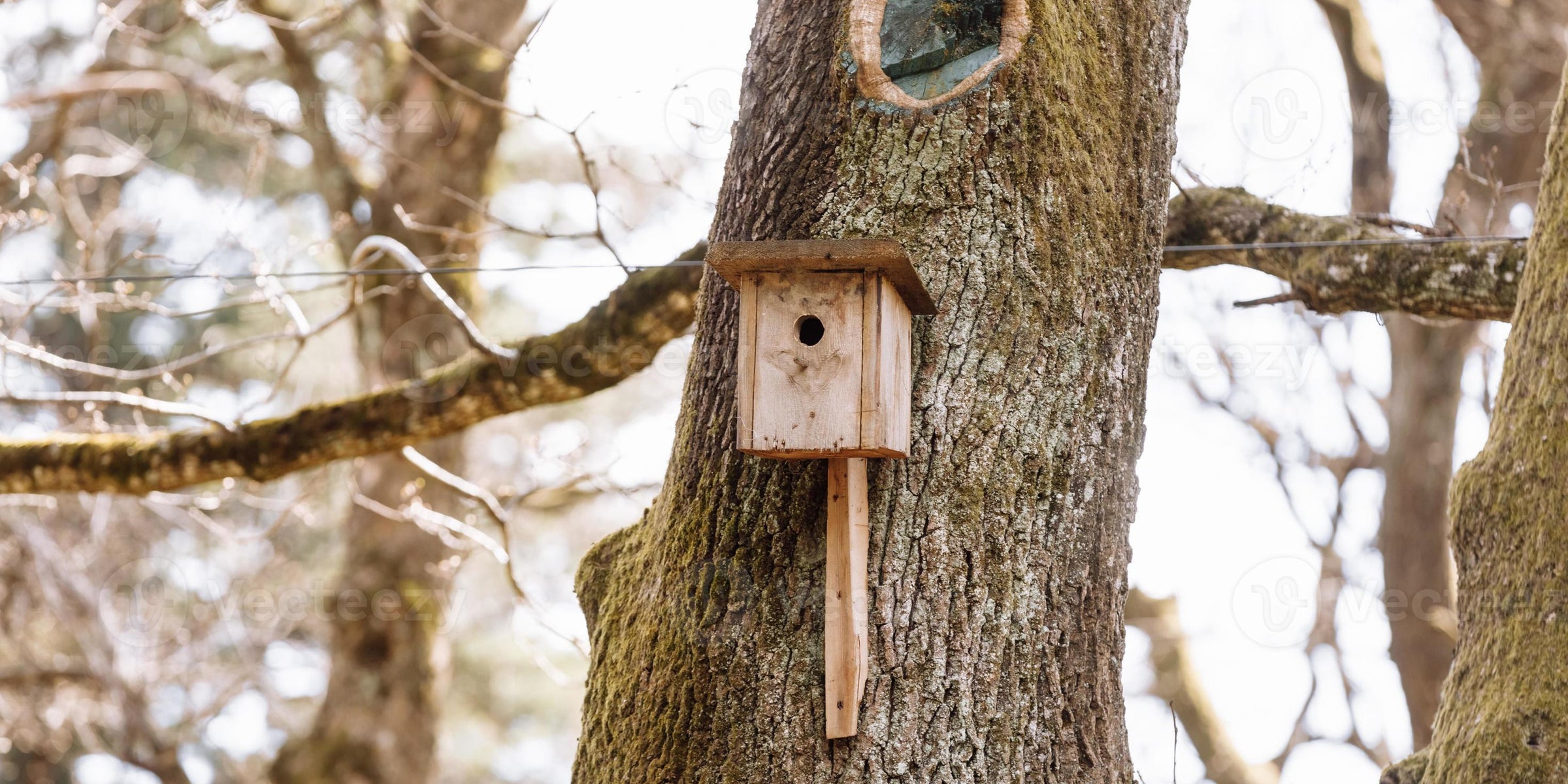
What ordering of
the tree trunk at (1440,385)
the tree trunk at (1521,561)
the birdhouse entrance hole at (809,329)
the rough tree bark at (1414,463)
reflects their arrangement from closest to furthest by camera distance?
the birdhouse entrance hole at (809,329) → the tree trunk at (1521,561) → the tree trunk at (1440,385) → the rough tree bark at (1414,463)

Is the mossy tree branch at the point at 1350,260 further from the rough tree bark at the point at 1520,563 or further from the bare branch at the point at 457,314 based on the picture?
the bare branch at the point at 457,314

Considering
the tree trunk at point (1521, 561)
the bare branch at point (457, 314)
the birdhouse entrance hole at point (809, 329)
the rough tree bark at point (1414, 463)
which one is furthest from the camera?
the rough tree bark at point (1414, 463)

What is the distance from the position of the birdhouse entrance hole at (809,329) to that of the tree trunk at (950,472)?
0.60 feet

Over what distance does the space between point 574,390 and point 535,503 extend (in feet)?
10.4

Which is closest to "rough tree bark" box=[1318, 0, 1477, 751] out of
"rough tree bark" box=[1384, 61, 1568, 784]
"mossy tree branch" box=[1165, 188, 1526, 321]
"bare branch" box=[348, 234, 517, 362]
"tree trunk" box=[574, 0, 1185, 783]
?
"mossy tree branch" box=[1165, 188, 1526, 321]

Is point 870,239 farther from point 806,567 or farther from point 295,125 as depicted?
point 295,125

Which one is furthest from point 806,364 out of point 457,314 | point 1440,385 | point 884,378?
point 1440,385

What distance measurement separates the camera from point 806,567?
1858mm

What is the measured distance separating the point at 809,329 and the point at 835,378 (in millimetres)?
118

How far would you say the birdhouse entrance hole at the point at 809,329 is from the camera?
184cm

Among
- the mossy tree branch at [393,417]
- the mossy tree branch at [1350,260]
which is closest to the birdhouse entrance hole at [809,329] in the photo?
the mossy tree branch at [1350,260]

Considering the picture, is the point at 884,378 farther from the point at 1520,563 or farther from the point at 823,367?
the point at 1520,563

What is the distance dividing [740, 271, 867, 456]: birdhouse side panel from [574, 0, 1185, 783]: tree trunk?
14 centimetres

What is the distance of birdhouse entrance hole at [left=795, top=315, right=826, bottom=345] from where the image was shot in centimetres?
184
